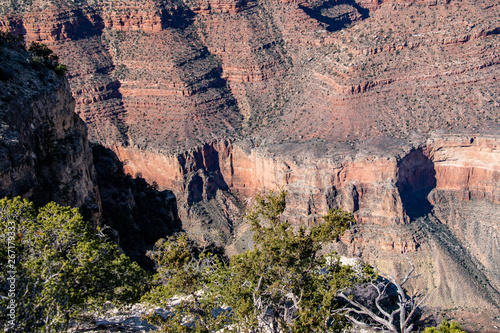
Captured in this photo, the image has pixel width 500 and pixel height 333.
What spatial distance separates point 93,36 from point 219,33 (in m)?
22.4

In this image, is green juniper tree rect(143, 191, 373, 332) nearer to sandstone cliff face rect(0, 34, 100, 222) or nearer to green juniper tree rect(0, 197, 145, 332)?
green juniper tree rect(0, 197, 145, 332)

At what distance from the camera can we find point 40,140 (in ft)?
104

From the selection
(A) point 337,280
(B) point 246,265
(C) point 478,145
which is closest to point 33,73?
(B) point 246,265

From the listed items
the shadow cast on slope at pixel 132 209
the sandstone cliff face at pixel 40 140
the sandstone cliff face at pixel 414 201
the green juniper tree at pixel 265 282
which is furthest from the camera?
the sandstone cliff face at pixel 414 201

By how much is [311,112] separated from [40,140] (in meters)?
48.2

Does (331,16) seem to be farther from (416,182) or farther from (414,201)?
(414,201)

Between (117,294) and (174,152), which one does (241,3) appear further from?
(117,294)

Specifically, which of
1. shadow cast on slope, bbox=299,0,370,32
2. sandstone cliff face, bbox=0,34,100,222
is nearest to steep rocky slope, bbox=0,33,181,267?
sandstone cliff face, bbox=0,34,100,222

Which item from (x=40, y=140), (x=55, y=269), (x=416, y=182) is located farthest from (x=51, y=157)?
(x=416, y=182)

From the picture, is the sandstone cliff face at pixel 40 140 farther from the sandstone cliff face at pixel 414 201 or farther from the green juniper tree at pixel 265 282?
the sandstone cliff face at pixel 414 201

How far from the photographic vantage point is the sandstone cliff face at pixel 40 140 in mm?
27250

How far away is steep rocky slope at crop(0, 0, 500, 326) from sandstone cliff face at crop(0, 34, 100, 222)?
32522 mm

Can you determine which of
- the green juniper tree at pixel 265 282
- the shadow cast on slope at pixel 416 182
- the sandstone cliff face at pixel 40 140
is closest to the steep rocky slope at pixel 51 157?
the sandstone cliff face at pixel 40 140

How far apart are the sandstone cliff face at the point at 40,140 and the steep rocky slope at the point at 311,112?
107ft
